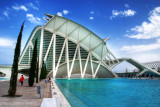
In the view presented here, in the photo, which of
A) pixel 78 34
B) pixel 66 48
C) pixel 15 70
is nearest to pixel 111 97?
pixel 15 70

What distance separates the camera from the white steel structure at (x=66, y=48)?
58.9m

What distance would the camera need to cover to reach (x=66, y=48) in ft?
193

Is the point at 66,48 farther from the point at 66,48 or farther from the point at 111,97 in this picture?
the point at 111,97

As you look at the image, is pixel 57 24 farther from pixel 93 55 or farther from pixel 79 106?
pixel 79 106

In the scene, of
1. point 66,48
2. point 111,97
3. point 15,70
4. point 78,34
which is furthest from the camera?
point 78,34

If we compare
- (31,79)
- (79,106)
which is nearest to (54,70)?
(31,79)

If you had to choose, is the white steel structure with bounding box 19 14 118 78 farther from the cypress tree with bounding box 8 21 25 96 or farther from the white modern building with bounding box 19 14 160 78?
the cypress tree with bounding box 8 21 25 96

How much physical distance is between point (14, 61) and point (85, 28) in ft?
171

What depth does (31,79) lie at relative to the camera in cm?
1859

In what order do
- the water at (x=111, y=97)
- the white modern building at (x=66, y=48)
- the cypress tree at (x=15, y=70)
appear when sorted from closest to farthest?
the water at (x=111, y=97)
the cypress tree at (x=15, y=70)
the white modern building at (x=66, y=48)

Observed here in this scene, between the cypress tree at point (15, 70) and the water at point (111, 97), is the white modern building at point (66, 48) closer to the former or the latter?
the water at point (111, 97)

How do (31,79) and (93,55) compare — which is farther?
(93,55)

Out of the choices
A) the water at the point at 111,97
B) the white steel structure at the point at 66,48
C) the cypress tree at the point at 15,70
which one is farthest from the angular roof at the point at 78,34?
the cypress tree at the point at 15,70

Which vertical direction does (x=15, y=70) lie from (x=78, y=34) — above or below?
below
